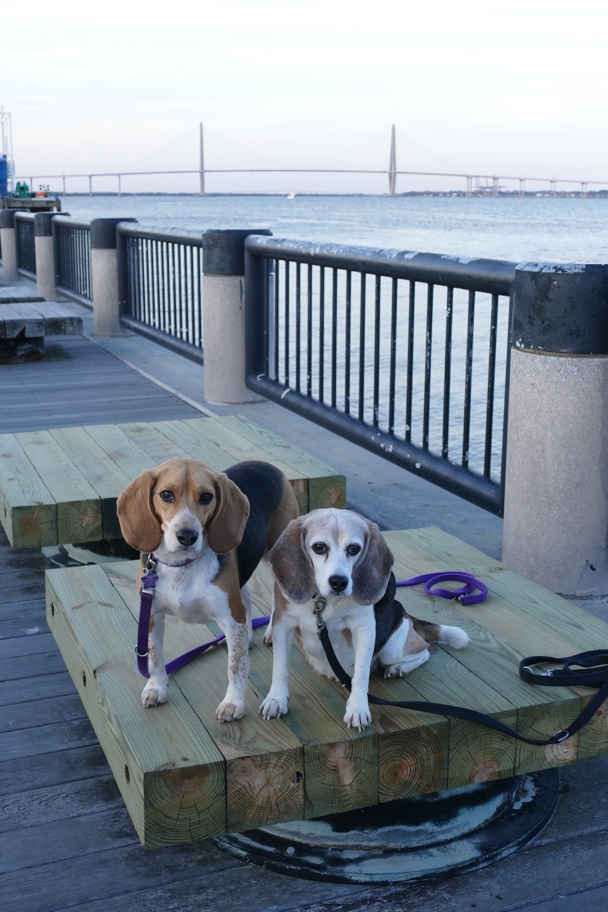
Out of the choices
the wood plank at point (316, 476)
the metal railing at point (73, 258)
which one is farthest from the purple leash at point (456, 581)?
the metal railing at point (73, 258)

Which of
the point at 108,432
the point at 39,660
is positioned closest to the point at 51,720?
the point at 39,660

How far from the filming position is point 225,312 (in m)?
7.70

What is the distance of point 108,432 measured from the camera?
17.4ft

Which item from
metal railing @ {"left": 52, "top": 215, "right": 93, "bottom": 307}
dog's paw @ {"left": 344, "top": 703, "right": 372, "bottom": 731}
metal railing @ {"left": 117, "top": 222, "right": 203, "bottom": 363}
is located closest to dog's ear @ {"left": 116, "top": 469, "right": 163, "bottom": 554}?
dog's paw @ {"left": 344, "top": 703, "right": 372, "bottom": 731}

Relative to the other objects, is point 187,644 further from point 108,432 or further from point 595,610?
point 108,432

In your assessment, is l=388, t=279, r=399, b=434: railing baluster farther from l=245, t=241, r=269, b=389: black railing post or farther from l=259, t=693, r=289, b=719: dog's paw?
l=259, t=693, r=289, b=719: dog's paw

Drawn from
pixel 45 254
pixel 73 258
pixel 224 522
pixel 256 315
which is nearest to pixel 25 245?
pixel 45 254

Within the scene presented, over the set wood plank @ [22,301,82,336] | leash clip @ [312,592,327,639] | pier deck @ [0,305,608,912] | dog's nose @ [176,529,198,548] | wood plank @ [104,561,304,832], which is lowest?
pier deck @ [0,305,608,912]

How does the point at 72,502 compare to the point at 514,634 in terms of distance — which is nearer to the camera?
the point at 514,634

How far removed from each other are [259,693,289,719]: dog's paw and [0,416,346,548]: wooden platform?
5.87 ft

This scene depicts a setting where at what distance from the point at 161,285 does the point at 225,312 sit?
275 cm

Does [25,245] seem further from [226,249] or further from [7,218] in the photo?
[226,249]

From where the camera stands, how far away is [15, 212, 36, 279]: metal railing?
17.8 m

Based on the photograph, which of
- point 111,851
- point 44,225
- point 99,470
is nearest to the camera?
point 111,851
